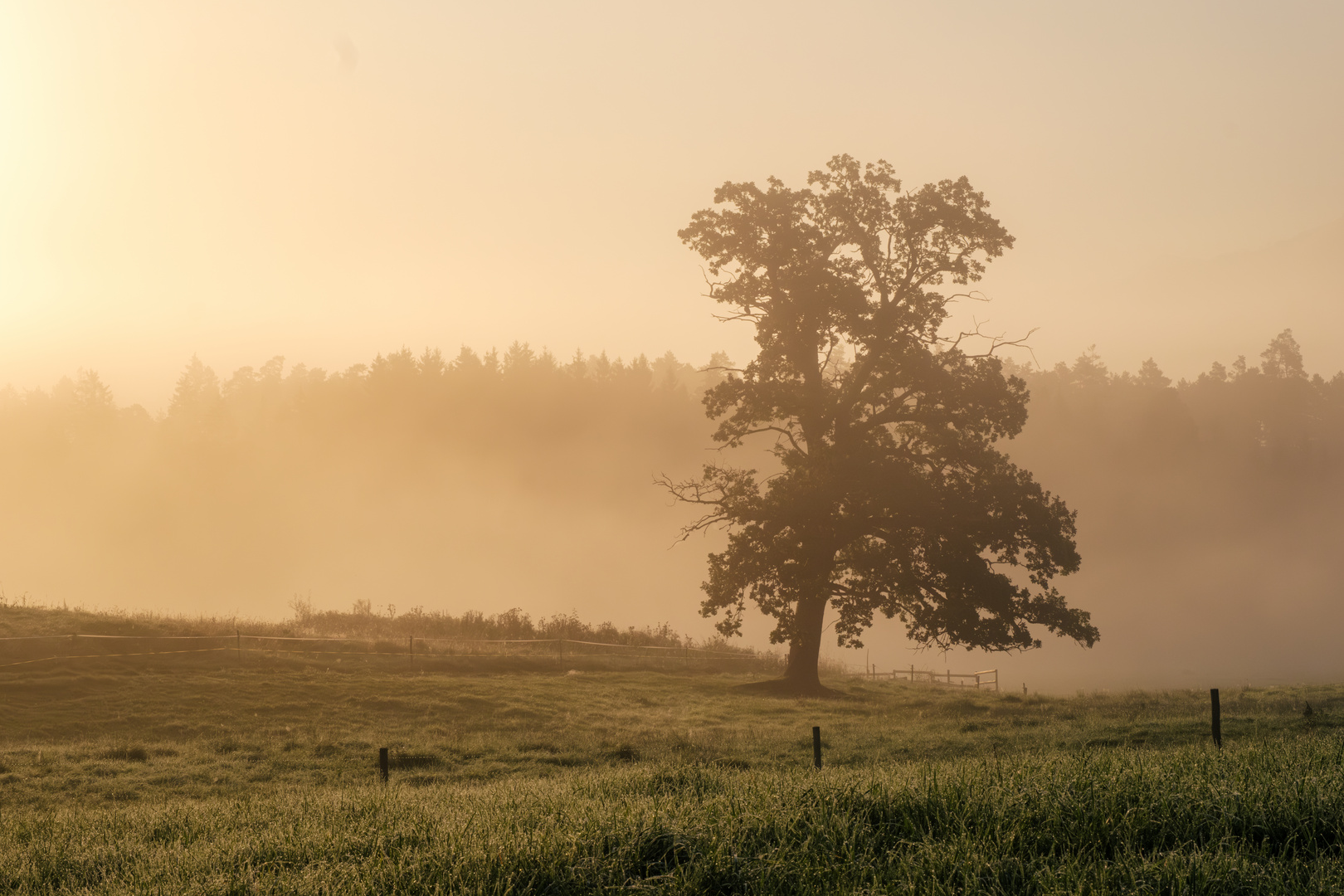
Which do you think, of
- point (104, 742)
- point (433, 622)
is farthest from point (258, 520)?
point (104, 742)

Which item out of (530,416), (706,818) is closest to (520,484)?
(530,416)

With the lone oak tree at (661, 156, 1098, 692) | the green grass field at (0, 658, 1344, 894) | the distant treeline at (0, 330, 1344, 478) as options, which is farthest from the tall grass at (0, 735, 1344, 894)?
the distant treeline at (0, 330, 1344, 478)

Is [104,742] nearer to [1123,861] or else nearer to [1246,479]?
[1123,861]

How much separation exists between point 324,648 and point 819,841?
32.4 metres

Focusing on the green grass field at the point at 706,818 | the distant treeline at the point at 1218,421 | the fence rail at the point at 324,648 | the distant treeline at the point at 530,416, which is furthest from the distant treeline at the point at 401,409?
the green grass field at the point at 706,818

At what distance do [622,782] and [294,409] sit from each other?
397 feet

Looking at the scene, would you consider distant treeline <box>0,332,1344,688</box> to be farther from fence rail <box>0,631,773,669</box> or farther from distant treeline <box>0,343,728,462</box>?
fence rail <box>0,631,773,669</box>

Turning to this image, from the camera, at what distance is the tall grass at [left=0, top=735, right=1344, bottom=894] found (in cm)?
593

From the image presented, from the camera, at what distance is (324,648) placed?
35.3m

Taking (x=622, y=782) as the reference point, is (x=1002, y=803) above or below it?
above

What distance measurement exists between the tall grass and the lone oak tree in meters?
21.8

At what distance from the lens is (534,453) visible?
12475cm

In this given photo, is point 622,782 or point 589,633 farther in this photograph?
point 589,633

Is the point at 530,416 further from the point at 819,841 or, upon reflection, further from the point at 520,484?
the point at 819,841
